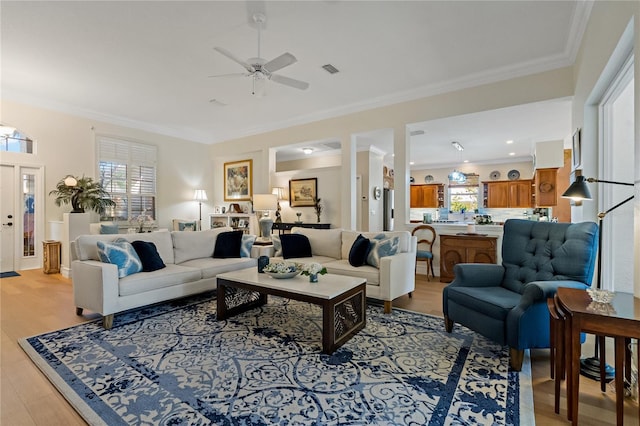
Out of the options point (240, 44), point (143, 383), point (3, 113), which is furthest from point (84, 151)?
point (143, 383)

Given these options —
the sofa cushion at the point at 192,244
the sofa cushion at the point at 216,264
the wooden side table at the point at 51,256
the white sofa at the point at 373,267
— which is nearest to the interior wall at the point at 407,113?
the white sofa at the point at 373,267

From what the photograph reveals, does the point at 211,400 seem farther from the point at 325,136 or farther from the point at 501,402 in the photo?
the point at 325,136

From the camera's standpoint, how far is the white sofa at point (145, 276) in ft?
9.90

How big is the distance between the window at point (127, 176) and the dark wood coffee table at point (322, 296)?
496cm

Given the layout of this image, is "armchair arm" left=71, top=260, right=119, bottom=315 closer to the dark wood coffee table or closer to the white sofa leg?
the white sofa leg

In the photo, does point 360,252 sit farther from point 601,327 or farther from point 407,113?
point 407,113

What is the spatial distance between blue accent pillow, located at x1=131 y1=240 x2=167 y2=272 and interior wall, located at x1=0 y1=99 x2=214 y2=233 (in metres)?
3.82

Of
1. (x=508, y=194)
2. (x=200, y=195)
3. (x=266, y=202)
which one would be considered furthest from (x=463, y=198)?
(x=200, y=195)

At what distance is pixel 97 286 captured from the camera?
3021 mm

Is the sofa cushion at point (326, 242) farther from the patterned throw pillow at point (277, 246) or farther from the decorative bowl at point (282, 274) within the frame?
the decorative bowl at point (282, 274)

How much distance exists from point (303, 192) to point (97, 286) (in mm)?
4969

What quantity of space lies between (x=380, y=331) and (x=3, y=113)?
23.0 ft

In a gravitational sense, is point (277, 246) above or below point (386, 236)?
below

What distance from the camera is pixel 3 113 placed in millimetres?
5309
